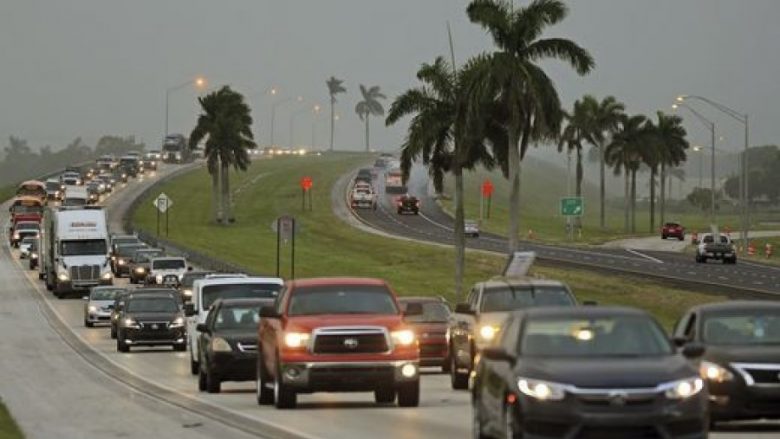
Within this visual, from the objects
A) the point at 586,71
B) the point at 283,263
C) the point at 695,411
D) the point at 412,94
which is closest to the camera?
the point at 695,411

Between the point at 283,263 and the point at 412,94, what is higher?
the point at 412,94

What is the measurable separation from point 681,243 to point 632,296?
206 ft

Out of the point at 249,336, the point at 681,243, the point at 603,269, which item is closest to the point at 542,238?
the point at 681,243

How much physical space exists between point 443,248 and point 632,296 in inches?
1510

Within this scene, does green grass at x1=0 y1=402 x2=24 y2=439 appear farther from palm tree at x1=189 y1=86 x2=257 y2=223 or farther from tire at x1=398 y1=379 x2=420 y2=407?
palm tree at x1=189 y1=86 x2=257 y2=223

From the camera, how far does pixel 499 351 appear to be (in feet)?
53.8

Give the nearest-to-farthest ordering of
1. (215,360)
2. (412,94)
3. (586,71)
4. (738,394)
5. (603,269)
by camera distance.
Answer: (738,394)
(215,360)
(586,71)
(412,94)
(603,269)

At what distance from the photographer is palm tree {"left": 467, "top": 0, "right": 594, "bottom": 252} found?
63.7 m

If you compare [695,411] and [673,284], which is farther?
[673,284]

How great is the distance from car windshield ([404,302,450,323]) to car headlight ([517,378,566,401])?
20.2m

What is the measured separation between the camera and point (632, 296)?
6888 centimetres

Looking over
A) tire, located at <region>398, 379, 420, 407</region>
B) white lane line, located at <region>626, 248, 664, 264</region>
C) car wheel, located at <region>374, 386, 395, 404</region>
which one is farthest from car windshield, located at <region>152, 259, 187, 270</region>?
tire, located at <region>398, 379, 420, 407</region>

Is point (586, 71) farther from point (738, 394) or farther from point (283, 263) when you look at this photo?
point (738, 394)

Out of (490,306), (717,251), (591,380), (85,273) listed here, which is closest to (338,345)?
(490,306)
